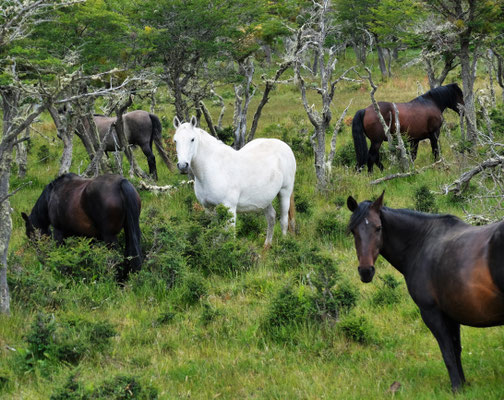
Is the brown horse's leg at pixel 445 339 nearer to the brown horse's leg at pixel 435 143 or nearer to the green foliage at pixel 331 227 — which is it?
the green foliage at pixel 331 227

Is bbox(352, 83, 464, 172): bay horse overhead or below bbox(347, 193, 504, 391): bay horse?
below

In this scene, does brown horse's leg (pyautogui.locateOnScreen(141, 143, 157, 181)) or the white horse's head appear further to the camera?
brown horse's leg (pyautogui.locateOnScreen(141, 143, 157, 181))

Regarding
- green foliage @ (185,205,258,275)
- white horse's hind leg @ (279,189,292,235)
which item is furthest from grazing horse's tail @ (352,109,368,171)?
green foliage @ (185,205,258,275)

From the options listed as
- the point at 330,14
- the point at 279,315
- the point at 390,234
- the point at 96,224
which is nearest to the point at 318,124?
the point at 96,224

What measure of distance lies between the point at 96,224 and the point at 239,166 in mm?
2433

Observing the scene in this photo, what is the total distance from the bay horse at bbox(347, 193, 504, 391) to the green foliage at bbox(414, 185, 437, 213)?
17.1ft

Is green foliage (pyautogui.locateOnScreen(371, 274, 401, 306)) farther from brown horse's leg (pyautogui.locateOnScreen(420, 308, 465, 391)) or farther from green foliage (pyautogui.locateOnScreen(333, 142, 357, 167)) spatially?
green foliage (pyautogui.locateOnScreen(333, 142, 357, 167))

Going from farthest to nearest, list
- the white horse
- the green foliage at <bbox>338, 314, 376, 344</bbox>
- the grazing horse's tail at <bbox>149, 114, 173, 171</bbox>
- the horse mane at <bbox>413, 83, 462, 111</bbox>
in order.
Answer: the grazing horse's tail at <bbox>149, 114, 173, 171</bbox> → the horse mane at <bbox>413, 83, 462, 111</bbox> → the white horse → the green foliage at <bbox>338, 314, 376, 344</bbox>

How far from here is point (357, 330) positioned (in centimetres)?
620

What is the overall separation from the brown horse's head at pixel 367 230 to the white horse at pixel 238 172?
4.35m

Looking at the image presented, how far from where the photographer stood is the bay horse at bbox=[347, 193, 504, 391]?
4500 mm

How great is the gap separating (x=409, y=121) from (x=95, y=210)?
8.74m

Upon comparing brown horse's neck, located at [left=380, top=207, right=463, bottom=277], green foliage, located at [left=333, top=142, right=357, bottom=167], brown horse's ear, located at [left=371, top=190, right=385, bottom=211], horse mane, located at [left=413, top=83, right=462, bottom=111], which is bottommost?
green foliage, located at [left=333, top=142, right=357, bottom=167]

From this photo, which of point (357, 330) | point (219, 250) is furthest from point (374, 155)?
point (357, 330)
